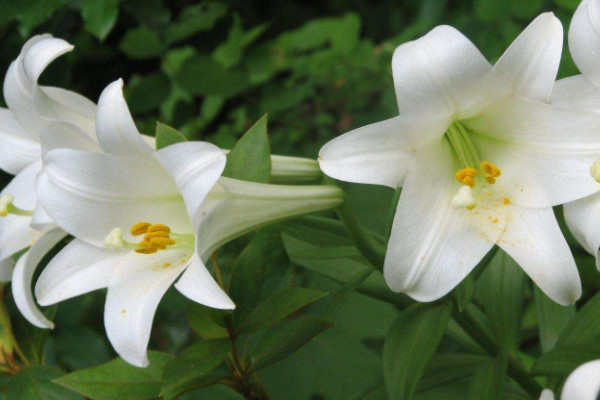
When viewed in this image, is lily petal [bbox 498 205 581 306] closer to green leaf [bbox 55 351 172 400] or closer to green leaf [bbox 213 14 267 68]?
green leaf [bbox 55 351 172 400]

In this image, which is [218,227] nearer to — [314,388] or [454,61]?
[454,61]

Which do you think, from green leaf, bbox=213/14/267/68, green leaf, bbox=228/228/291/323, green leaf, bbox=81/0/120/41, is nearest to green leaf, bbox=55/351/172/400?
green leaf, bbox=228/228/291/323

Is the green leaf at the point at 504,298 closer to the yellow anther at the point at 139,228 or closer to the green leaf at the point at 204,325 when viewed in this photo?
the green leaf at the point at 204,325

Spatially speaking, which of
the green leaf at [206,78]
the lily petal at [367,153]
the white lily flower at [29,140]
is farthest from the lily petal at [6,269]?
the green leaf at [206,78]

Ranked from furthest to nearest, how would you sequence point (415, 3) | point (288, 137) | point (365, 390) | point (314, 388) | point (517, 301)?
point (415, 3) < point (288, 137) < point (314, 388) < point (517, 301) < point (365, 390)

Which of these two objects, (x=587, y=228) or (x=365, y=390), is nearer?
(x=587, y=228)

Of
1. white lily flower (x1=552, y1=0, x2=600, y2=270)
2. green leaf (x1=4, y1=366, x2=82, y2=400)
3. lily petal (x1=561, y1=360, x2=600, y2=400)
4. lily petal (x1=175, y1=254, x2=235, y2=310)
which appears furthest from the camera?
green leaf (x1=4, y1=366, x2=82, y2=400)

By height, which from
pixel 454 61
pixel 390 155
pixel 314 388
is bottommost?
pixel 314 388

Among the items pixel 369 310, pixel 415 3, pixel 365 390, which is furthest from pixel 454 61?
pixel 415 3
